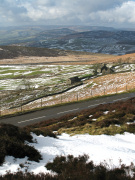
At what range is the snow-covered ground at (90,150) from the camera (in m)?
7.23

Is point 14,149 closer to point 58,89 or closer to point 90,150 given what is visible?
point 90,150

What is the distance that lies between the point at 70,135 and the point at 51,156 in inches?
189

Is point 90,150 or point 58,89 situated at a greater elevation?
point 90,150

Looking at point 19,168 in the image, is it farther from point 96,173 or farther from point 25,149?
point 96,173

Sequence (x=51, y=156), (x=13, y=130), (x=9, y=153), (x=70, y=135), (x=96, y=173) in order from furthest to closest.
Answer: (x=70, y=135), (x=13, y=130), (x=51, y=156), (x=9, y=153), (x=96, y=173)

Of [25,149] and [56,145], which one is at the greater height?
[25,149]

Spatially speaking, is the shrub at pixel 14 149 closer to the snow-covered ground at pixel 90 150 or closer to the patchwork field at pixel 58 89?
the snow-covered ground at pixel 90 150

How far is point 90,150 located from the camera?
30.1 ft

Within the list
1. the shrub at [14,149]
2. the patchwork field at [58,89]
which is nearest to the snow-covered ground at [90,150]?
the shrub at [14,149]

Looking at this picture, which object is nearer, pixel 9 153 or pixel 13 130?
pixel 9 153

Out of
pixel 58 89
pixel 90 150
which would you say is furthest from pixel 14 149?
pixel 58 89

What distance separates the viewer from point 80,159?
7.84 m

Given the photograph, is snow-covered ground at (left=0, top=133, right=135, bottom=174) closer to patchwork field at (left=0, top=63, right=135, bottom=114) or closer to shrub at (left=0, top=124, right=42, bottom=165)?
shrub at (left=0, top=124, right=42, bottom=165)

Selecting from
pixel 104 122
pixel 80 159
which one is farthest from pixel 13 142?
pixel 104 122
